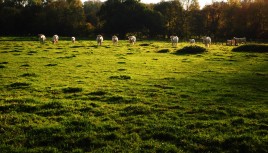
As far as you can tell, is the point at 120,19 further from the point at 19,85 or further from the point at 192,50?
the point at 19,85

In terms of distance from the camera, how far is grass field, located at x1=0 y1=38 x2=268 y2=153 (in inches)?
366

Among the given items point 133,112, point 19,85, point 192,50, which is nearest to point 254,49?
point 192,50

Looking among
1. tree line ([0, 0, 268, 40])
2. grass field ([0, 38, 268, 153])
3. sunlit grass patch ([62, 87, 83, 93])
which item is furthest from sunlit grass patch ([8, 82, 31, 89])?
tree line ([0, 0, 268, 40])

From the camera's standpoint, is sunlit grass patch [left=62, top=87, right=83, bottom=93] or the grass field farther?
sunlit grass patch [left=62, top=87, right=83, bottom=93]

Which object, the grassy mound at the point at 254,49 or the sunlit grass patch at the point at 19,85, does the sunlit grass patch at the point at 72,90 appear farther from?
the grassy mound at the point at 254,49

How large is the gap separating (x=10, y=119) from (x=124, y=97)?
5.38m

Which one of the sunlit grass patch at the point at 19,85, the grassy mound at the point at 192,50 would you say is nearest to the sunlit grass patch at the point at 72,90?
the sunlit grass patch at the point at 19,85

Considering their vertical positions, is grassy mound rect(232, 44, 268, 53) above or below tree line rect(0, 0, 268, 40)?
below

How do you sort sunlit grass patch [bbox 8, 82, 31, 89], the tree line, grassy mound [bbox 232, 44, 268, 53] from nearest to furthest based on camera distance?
sunlit grass patch [bbox 8, 82, 31, 89]
grassy mound [bbox 232, 44, 268, 53]
the tree line

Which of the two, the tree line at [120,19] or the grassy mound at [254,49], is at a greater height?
the tree line at [120,19]

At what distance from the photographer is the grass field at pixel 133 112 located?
9.29 meters

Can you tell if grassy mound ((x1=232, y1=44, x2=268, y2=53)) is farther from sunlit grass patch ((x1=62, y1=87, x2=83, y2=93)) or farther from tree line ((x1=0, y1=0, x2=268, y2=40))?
tree line ((x1=0, y1=0, x2=268, y2=40))

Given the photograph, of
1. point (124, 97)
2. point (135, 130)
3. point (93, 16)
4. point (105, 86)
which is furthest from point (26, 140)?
point (93, 16)

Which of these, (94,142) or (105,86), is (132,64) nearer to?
(105,86)
